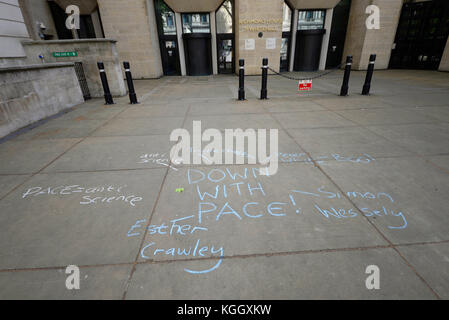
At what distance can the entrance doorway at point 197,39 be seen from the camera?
1541 cm

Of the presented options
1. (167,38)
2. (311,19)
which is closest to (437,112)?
(311,19)

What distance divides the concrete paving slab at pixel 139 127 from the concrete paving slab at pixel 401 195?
3730mm

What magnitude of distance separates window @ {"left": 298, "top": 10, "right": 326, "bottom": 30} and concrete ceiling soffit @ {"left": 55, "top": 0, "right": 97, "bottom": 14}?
13.8 m

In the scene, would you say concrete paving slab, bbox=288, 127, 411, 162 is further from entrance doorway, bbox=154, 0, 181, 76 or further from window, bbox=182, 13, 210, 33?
entrance doorway, bbox=154, 0, 181, 76

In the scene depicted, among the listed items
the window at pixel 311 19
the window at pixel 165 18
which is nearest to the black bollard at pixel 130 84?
the window at pixel 165 18

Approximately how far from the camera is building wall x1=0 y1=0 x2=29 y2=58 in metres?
8.16

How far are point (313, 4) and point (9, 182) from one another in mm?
18431

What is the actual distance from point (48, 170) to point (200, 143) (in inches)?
101

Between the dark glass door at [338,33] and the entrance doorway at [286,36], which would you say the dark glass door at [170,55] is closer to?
the entrance doorway at [286,36]

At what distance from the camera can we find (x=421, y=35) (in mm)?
15344

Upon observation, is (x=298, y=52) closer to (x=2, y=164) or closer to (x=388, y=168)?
(x=388, y=168)

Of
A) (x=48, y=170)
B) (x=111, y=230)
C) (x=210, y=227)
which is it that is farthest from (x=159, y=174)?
(x=48, y=170)

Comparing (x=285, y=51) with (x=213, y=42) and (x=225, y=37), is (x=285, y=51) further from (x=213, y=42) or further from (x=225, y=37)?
(x=213, y=42)

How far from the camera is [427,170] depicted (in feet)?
11.0
